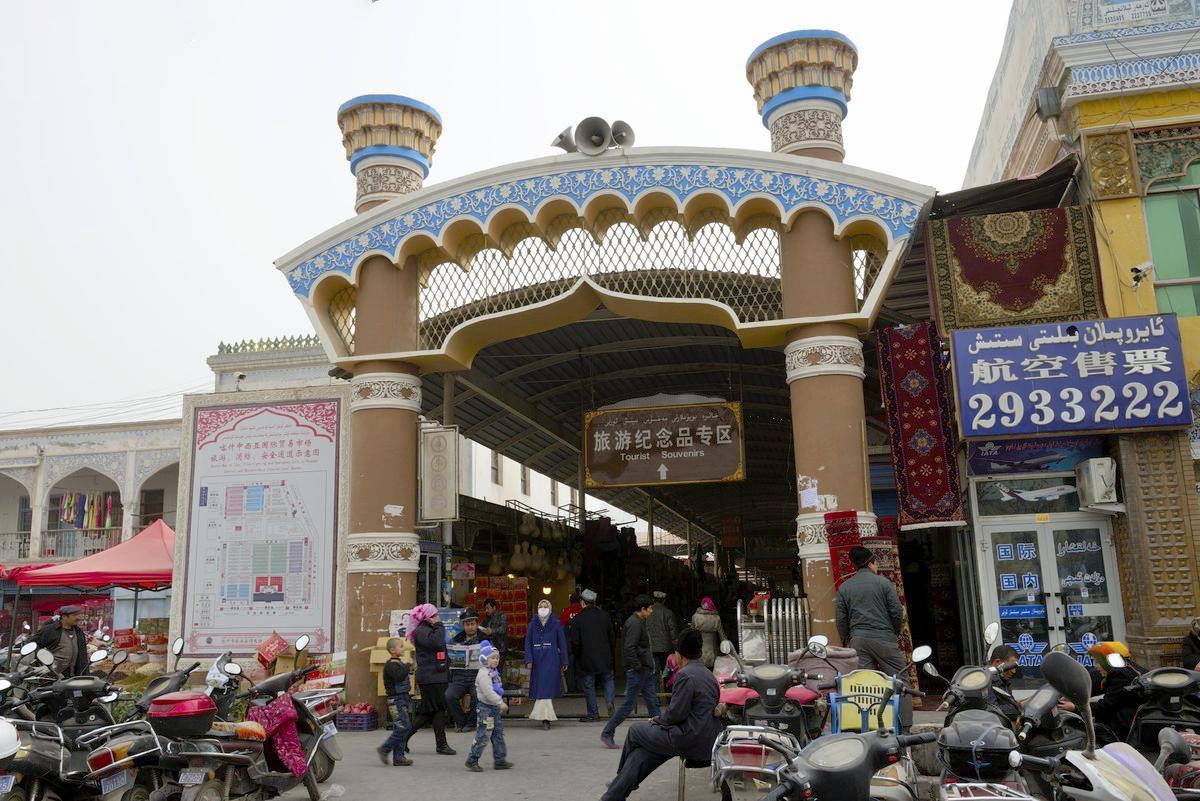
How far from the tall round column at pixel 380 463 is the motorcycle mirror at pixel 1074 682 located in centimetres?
915

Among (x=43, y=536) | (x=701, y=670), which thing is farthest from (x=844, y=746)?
(x=43, y=536)

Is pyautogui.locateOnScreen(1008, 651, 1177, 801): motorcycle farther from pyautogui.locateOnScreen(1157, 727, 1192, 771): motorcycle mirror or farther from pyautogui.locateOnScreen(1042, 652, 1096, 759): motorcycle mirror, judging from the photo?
pyautogui.locateOnScreen(1157, 727, 1192, 771): motorcycle mirror

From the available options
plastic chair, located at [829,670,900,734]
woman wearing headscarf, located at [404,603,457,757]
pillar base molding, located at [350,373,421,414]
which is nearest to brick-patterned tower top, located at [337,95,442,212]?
pillar base molding, located at [350,373,421,414]

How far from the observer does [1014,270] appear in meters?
11.1

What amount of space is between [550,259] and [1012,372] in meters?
5.83

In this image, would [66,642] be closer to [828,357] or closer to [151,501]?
[828,357]

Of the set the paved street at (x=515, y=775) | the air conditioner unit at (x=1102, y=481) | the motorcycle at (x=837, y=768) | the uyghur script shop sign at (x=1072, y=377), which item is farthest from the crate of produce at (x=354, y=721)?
the motorcycle at (x=837, y=768)

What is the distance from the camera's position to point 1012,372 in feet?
34.9

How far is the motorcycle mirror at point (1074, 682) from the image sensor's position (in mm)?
4324

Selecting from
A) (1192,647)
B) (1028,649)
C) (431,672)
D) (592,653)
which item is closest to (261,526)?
(431,672)

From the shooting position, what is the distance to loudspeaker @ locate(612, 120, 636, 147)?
12.1 m

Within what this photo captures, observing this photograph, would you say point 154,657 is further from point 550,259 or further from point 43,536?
point 43,536

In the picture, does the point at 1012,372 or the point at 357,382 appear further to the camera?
the point at 357,382

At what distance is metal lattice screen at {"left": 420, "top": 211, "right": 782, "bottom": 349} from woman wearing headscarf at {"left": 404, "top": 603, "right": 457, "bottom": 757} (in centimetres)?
442
